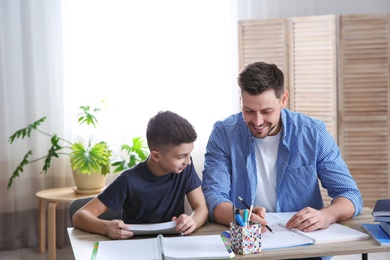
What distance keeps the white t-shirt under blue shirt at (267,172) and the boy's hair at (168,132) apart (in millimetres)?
374

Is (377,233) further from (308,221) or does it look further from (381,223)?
(308,221)

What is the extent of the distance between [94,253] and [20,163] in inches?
104

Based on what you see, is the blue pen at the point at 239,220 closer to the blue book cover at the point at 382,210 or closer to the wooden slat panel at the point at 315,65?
the blue book cover at the point at 382,210

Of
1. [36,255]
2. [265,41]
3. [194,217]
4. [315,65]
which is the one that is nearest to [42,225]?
[36,255]

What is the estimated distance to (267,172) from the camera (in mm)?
A: 2678

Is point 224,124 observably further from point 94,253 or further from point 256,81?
point 94,253

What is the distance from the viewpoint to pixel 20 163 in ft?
15.0

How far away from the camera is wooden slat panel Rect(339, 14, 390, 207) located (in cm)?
464

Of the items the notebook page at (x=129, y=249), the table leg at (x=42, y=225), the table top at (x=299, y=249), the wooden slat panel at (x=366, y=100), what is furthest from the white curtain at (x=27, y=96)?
the notebook page at (x=129, y=249)

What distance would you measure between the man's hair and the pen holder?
0.62 meters

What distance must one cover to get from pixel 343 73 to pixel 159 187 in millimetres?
2518

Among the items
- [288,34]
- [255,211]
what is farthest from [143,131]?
[255,211]

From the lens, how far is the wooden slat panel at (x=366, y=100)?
4.64m

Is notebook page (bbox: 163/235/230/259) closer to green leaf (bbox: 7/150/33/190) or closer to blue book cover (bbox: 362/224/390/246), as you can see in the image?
→ blue book cover (bbox: 362/224/390/246)
